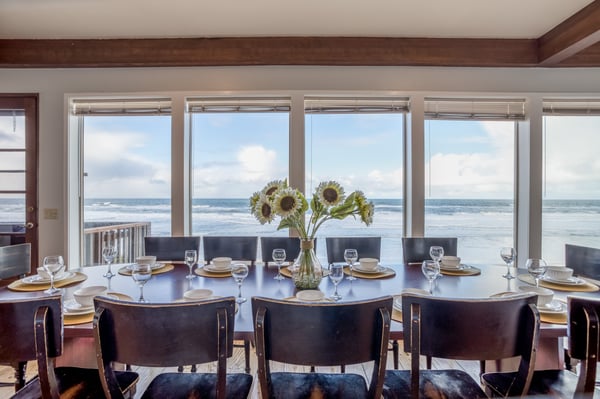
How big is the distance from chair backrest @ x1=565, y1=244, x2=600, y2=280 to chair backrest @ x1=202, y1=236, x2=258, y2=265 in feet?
7.13

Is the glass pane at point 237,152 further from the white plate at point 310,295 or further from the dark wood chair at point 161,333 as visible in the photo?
the dark wood chair at point 161,333

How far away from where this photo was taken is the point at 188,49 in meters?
2.75

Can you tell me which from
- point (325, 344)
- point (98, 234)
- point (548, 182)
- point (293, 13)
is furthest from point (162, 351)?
point (548, 182)

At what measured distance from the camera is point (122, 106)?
2994mm

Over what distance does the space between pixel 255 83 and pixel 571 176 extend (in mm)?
3368

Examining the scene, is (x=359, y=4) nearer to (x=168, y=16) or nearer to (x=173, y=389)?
(x=168, y=16)

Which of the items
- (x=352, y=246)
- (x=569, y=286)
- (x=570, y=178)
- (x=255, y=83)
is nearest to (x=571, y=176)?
(x=570, y=178)

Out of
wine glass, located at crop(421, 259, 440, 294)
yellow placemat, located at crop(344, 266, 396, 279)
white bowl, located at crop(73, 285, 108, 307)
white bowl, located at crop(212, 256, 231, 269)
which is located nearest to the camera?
white bowl, located at crop(73, 285, 108, 307)

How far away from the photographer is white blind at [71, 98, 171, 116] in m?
2.98

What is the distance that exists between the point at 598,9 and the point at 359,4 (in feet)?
5.58

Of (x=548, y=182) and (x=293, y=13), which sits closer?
(x=293, y=13)

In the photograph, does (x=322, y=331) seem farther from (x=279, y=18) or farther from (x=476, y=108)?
(x=476, y=108)

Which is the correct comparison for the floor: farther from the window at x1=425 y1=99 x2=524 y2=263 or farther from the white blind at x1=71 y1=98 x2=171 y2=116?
the white blind at x1=71 y1=98 x2=171 y2=116

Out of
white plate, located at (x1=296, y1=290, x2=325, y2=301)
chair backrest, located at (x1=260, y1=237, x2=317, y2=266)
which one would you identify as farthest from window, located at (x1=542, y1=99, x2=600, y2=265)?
white plate, located at (x1=296, y1=290, x2=325, y2=301)
